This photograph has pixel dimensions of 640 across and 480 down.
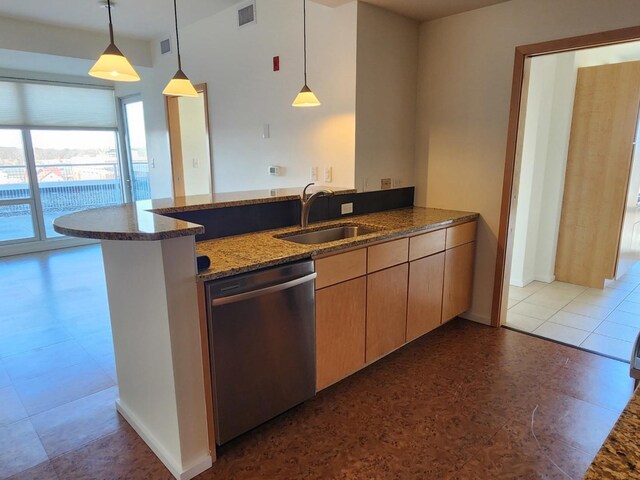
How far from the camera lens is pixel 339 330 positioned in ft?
A: 7.79

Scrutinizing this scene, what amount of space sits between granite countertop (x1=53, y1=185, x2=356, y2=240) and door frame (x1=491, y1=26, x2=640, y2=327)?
182 cm

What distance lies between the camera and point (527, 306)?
12.6 feet

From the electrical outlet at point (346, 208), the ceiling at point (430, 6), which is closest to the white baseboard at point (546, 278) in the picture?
the electrical outlet at point (346, 208)

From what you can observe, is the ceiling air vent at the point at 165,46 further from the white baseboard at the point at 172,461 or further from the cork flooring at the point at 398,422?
the white baseboard at the point at 172,461

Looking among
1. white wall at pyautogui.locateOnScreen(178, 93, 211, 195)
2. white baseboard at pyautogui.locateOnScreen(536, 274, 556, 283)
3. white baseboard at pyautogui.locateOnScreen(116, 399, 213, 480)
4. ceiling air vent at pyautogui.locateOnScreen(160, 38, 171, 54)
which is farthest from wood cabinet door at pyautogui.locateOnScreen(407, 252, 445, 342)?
white wall at pyautogui.locateOnScreen(178, 93, 211, 195)

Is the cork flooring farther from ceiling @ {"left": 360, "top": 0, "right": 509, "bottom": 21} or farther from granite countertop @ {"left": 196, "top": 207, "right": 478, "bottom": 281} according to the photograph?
ceiling @ {"left": 360, "top": 0, "right": 509, "bottom": 21}

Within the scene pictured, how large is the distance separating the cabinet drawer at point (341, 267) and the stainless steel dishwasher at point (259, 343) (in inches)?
3.3

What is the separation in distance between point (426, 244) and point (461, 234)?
515 millimetres

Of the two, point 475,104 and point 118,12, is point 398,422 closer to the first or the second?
point 475,104

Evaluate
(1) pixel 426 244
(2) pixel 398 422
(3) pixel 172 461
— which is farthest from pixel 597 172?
(3) pixel 172 461

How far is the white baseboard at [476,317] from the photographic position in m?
3.45

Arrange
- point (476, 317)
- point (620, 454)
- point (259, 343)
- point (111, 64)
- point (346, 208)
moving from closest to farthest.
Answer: point (620, 454), point (259, 343), point (111, 64), point (346, 208), point (476, 317)

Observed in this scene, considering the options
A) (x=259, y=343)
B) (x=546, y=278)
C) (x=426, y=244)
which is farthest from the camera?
(x=546, y=278)

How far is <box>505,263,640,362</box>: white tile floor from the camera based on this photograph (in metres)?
3.13
